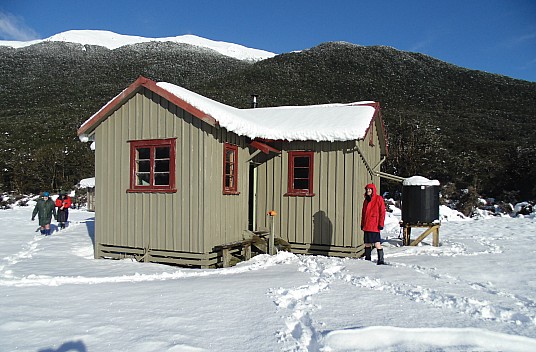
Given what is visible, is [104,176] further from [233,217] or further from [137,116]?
[233,217]

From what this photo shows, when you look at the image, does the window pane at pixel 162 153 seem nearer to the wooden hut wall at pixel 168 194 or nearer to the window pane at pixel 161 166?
the window pane at pixel 161 166

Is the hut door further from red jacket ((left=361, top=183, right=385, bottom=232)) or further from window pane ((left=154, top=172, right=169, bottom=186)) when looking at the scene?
red jacket ((left=361, top=183, right=385, bottom=232))

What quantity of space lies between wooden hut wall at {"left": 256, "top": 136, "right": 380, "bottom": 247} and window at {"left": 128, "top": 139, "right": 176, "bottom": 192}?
8.72 ft

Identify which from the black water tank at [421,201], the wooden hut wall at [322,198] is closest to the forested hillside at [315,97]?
the black water tank at [421,201]

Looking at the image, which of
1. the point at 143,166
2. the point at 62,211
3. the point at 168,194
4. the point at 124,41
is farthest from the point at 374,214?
the point at 124,41

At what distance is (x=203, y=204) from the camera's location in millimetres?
8562

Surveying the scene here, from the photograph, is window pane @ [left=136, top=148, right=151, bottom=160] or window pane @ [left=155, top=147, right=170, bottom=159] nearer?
window pane @ [left=155, top=147, right=170, bottom=159]

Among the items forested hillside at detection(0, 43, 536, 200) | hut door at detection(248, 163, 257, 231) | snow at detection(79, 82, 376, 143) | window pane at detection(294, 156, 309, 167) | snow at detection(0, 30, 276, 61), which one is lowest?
hut door at detection(248, 163, 257, 231)

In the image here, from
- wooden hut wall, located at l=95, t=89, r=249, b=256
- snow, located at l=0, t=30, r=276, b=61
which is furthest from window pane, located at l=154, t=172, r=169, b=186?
snow, located at l=0, t=30, r=276, b=61

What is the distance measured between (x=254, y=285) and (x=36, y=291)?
3342 millimetres

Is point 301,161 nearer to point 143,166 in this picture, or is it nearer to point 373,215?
point 373,215

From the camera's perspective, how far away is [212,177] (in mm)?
8695

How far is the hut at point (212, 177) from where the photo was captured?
870cm

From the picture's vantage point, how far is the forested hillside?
23594 mm
